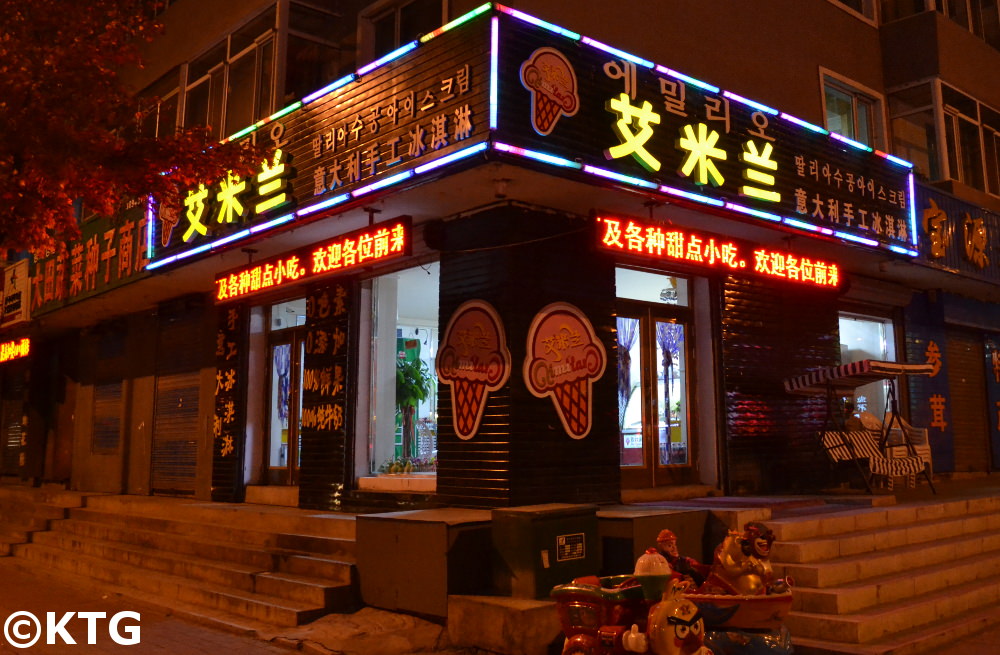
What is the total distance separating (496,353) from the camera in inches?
354

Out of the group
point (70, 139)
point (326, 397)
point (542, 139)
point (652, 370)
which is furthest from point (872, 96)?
point (70, 139)

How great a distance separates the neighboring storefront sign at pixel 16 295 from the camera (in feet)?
57.9

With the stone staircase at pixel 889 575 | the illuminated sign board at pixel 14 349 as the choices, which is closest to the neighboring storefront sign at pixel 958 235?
the stone staircase at pixel 889 575

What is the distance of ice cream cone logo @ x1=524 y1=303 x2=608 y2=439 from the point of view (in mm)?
9062

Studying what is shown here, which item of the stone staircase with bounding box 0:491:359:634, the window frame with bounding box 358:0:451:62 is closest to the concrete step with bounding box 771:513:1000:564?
the stone staircase with bounding box 0:491:359:634

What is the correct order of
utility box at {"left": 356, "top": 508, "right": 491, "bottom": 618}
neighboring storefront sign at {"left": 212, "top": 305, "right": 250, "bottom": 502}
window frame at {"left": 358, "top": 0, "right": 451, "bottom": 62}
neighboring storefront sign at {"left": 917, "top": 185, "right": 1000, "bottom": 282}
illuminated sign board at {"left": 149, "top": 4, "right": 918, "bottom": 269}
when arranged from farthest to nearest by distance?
neighboring storefront sign at {"left": 917, "top": 185, "right": 1000, "bottom": 282}
neighboring storefront sign at {"left": 212, "top": 305, "right": 250, "bottom": 502}
window frame at {"left": 358, "top": 0, "right": 451, "bottom": 62}
illuminated sign board at {"left": 149, "top": 4, "right": 918, "bottom": 269}
utility box at {"left": 356, "top": 508, "right": 491, "bottom": 618}

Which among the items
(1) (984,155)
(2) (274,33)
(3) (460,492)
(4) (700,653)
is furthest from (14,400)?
(1) (984,155)

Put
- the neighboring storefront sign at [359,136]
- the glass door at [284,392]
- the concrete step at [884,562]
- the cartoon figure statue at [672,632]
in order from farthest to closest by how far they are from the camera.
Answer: the glass door at [284,392] → the neighboring storefront sign at [359,136] → the concrete step at [884,562] → the cartoon figure statue at [672,632]

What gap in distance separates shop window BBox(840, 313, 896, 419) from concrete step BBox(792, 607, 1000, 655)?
643cm

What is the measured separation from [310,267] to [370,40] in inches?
135

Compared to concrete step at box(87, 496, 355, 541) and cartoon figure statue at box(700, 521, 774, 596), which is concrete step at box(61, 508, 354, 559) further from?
cartoon figure statue at box(700, 521, 774, 596)

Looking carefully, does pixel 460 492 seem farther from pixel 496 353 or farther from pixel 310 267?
pixel 310 267

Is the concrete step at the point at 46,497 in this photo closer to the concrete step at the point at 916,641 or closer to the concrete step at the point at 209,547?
the concrete step at the point at 209,547

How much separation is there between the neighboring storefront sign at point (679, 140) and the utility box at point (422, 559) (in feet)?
11.6
